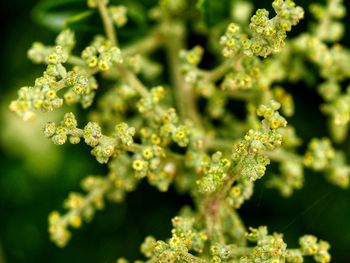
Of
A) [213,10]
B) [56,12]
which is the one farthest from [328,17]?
[56,12]

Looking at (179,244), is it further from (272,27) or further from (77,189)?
(77,189)

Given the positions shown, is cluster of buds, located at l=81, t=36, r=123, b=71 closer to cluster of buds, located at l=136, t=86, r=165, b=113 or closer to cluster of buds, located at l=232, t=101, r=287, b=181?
cluster of buds, located at l=136, t=86, r=165, b=113

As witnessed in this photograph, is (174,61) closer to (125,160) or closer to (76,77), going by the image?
(125,160)

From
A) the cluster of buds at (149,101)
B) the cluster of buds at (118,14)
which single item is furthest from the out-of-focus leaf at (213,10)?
the cluster of buds at (149,101)

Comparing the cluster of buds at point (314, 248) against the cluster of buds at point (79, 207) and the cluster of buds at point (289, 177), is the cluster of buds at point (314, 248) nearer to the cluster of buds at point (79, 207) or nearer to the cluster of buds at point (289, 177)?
the cluster of buds at point (289, 177)

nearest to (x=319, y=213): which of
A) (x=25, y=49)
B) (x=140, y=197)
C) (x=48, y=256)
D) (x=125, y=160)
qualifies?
(x=140, y=197)

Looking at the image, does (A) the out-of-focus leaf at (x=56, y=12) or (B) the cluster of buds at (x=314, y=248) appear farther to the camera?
(A) the out-of-focus leaf at (x=56, y=12)
